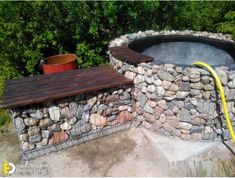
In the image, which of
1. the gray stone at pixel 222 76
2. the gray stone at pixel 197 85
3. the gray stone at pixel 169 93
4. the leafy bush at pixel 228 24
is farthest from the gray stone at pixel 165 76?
the leafy bush at pixel 228 24

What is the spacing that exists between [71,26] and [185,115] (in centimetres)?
373

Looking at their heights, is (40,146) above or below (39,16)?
below

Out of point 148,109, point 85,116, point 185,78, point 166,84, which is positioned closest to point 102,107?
point 85,116

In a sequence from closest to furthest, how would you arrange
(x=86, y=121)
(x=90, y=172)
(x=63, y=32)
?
(x=90, y=172)
(x=86, y=121)
(x=63, y=32)

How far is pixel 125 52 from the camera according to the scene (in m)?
5.01

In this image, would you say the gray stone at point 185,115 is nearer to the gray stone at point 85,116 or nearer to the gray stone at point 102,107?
the gray stone at point 102,107

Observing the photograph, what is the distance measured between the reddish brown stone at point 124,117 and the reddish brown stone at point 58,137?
3.45 feet

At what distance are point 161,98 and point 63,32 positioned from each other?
340 cm

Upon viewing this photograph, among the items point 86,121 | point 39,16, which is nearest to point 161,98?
point 86,121

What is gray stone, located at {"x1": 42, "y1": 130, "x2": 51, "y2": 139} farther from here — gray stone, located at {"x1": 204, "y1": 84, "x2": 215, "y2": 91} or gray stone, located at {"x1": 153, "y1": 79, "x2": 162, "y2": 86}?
gray stone, located at {"x1": 204, "y1": 84, "x2": 215, "y2": 91}

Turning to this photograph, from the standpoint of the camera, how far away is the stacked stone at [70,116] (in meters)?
4.11

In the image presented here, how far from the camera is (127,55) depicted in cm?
481

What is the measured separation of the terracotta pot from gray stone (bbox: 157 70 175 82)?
2.49 metres

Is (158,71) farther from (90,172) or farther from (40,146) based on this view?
(40,146)
